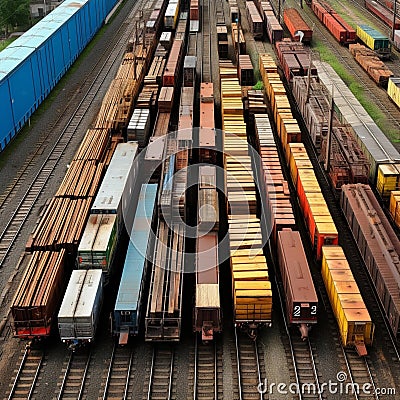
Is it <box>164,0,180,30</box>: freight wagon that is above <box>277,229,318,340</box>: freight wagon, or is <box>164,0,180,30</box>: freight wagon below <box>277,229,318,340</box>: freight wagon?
above

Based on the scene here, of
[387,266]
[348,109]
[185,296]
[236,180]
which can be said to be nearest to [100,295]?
[185,296]

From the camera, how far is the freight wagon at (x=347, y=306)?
2706 cm

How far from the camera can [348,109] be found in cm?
4941

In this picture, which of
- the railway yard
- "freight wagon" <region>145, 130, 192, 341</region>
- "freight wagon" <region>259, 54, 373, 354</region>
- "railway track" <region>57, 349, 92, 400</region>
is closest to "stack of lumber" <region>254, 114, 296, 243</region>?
Answer: the railway yard

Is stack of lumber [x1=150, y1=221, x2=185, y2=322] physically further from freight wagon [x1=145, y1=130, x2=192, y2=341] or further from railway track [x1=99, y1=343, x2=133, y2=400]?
railway track [x1=99, y1=343, x2=133, y2=400]

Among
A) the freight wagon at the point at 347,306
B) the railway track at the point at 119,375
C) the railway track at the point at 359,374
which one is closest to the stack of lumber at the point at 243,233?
the freight wagon at the point at 347,306

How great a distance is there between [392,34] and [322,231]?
53818mm

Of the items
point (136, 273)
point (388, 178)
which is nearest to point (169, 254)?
point (136, 273)

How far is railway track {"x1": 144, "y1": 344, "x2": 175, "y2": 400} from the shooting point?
25.6m

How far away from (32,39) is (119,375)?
4100 centimetres

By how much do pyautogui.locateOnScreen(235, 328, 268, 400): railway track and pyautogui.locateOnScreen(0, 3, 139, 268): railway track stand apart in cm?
1532

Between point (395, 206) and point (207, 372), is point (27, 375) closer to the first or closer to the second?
point (207, 372)

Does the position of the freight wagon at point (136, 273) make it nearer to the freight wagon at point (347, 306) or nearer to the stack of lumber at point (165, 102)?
the freight wagon at point (347, 306)

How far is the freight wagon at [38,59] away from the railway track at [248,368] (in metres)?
27.7
